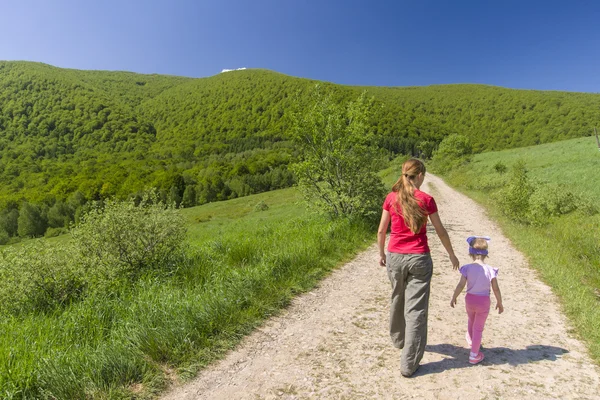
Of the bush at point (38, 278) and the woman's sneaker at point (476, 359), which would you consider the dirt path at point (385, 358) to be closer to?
the woman's sneaker at point (476, 359)

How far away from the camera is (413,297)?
13.4ft

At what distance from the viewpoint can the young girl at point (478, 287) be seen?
4098 mm

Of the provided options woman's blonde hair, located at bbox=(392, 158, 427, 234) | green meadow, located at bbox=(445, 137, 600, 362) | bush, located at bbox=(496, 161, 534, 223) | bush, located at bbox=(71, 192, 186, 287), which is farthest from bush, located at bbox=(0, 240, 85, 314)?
bush, located at bbox=(496, 161, 534, 223)

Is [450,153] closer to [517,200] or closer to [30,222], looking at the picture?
[517,200]

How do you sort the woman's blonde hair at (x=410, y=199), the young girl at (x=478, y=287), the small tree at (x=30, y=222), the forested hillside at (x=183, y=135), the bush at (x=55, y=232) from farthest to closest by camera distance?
the forested hillside at (x=183, y=135), the small tree at (x=30, y=222), the bush at (x=55, y=232), the young girl at (x=478, y=287), the woman's blonde hair at (x=410, y=199)

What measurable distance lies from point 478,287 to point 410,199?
4.86 ft

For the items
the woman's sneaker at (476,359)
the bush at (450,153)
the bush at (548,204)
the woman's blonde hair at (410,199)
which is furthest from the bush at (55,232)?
the woman's sneaker at (476,359)

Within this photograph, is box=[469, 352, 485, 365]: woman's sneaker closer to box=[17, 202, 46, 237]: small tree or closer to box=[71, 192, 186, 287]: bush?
box=[71, 192, 186, 287]: bush

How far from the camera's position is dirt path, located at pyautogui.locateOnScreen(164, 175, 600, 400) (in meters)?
3.80

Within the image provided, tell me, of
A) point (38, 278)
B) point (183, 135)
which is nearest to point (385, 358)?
point (38, 278)

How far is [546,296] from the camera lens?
654 cm

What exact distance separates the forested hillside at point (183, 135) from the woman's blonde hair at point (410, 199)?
86.9 metres

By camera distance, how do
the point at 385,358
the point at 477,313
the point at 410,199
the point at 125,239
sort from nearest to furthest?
the point at 410,199, the point at 477,313, the point at 385,358, the point at 125,239

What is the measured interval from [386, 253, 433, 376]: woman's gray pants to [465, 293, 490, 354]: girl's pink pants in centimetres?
65
